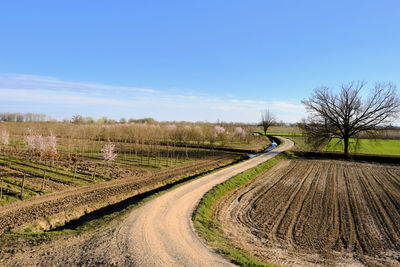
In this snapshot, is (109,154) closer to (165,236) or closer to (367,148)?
(165,236)

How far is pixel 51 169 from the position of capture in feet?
75.8

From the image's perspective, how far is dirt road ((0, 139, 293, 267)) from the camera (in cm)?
770

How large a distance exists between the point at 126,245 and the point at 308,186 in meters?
16.5

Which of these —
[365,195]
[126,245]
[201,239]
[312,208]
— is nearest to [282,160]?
[365,195]

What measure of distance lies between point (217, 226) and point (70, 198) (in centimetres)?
1067

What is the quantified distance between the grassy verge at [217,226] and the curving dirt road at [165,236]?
0.40 meters

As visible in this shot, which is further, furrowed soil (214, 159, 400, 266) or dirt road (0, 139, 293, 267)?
furrowed soil (214, 159, 400, 266)

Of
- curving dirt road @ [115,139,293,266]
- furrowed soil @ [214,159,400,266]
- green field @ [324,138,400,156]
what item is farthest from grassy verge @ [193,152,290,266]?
green field @ [324,138,400,156]

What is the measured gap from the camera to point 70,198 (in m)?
15.7

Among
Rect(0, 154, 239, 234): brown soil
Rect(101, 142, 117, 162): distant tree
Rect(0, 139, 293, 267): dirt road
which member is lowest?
Rect(0, 154, 239, 234): brown soil

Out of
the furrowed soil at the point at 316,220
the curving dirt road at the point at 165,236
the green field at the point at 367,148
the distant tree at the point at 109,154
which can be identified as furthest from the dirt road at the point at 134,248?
the green field at the point at 367,148

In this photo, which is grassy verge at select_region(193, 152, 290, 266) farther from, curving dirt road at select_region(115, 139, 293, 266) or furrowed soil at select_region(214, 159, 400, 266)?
furrowed soil at select_region(214, 159, 400, 266)

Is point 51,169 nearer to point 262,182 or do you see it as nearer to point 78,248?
point 78,248

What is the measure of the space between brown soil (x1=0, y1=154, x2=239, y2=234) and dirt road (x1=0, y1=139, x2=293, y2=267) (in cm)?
442
